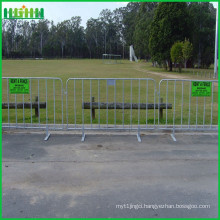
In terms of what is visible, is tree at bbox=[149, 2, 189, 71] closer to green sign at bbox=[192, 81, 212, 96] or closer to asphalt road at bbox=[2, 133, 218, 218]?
green sign at bbox=[192, 81, 212, 96]

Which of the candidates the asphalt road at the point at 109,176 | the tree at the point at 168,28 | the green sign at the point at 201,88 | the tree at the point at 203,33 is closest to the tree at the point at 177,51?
the tree at the point at 168,28

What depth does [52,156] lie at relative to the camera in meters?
6.22

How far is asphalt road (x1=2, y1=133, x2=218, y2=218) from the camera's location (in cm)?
414

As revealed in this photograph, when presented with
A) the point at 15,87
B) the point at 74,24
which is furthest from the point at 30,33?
the point at 15,87

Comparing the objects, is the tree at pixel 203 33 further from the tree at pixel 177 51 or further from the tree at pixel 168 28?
the tree at pixel 177 51

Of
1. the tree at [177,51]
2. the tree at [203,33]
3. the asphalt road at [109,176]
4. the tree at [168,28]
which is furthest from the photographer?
the tree at [203,33]

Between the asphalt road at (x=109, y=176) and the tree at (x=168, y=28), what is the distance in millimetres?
32858

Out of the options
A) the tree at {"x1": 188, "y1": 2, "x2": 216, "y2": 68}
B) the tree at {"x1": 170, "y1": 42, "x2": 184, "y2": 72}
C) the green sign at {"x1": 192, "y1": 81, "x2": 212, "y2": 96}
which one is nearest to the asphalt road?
the green sign at {"x1": 192, "y1": 81, "x2": 212, "y2": 96}

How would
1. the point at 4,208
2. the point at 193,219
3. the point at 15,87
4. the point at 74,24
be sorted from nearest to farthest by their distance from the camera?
the point at 193,219 → the point at 4,208 → the point at 15,87 → the point at 74,24

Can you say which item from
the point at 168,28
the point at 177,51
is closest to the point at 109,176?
the point at 177,51

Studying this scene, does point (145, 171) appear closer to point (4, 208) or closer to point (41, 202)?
point (41, 202)

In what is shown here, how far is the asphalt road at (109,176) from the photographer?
414cm

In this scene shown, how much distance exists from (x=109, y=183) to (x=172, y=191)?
98 cm

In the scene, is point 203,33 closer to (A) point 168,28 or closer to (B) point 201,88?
(A) point 168,28
